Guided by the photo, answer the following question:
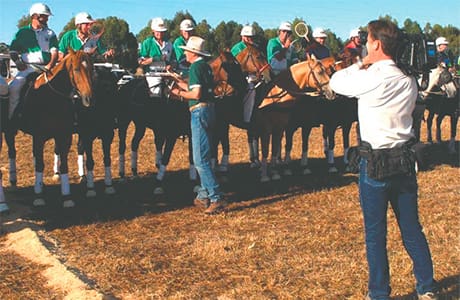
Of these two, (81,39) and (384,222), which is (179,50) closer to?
(81,39)

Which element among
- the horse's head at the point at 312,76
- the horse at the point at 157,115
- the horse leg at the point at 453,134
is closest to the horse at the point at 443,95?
the horse leg at the point at 453,134

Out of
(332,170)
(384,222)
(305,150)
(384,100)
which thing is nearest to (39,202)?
(305,150)

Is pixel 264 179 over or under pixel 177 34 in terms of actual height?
under

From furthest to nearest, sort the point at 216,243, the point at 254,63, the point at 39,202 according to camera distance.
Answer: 1. the point at 254,63
2. the point at 39,202
3. the point at 216,243

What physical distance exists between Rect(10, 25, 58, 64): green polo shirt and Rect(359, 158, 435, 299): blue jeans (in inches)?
250

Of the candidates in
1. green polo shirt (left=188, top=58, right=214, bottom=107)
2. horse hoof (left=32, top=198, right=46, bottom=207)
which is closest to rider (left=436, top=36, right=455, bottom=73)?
green polo shirt (left=188, top=58, right=214, bottom=107)

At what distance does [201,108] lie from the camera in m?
8.47

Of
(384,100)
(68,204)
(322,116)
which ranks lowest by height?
(68,204)

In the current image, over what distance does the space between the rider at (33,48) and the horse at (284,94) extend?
158 inches

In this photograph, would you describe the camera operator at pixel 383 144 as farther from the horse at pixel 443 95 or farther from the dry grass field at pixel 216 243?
the horse at pixel 443 95

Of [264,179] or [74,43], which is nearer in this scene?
[74,43]

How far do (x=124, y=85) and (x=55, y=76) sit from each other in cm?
205

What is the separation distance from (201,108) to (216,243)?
2.28 metres

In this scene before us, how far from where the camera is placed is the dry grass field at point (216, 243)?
5.73 metres
